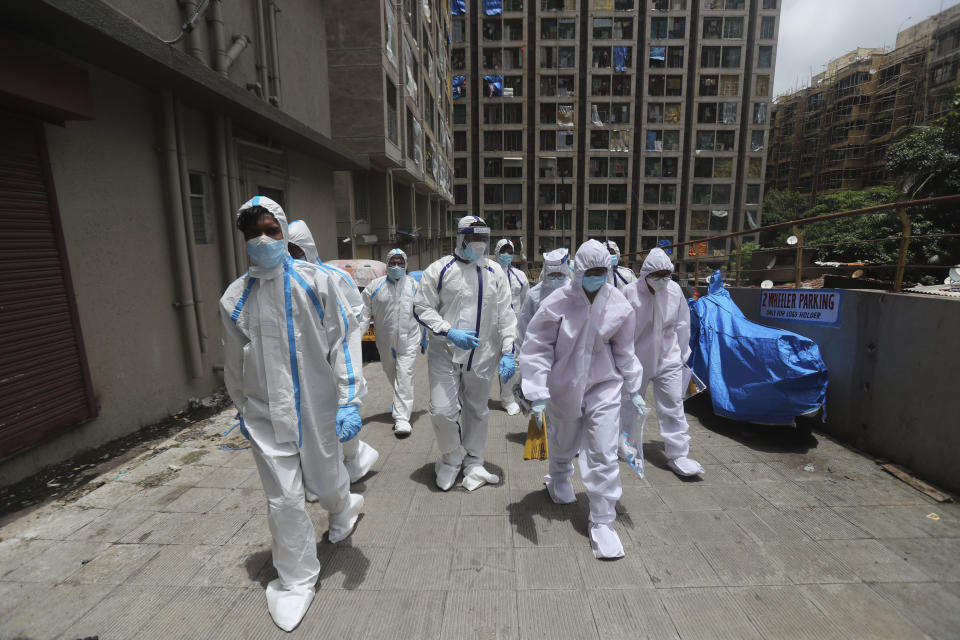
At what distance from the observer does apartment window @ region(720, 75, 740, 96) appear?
1646 inches

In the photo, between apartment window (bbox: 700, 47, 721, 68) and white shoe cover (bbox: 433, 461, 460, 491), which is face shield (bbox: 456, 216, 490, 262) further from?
apartment window (bbox: 700, 47, 721, 68)

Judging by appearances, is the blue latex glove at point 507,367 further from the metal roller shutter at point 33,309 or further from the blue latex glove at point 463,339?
the metal roller shutter at point 33,309

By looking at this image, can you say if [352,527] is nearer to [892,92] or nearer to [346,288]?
[346,288]

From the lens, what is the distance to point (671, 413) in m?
4.06

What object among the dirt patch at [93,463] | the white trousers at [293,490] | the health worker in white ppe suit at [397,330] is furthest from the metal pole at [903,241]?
the dirt patch at [93,463]

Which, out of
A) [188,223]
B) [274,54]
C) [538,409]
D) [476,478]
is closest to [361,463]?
[476,478]

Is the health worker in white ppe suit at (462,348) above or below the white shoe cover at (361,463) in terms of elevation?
above

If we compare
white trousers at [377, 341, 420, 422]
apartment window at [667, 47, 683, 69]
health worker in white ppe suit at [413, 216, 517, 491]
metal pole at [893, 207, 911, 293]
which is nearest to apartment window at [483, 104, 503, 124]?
apartment window at [667, 47, 683, 69]

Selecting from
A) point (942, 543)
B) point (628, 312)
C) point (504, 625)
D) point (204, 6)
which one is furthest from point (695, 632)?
point (204, 6)

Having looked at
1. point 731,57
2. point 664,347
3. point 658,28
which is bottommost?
point 664,347

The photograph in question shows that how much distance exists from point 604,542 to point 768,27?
5448 centimetres

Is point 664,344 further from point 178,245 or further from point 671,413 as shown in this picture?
point 178,245

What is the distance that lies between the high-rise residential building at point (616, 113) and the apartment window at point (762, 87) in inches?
3.8

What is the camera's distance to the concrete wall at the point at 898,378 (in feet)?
11.6
